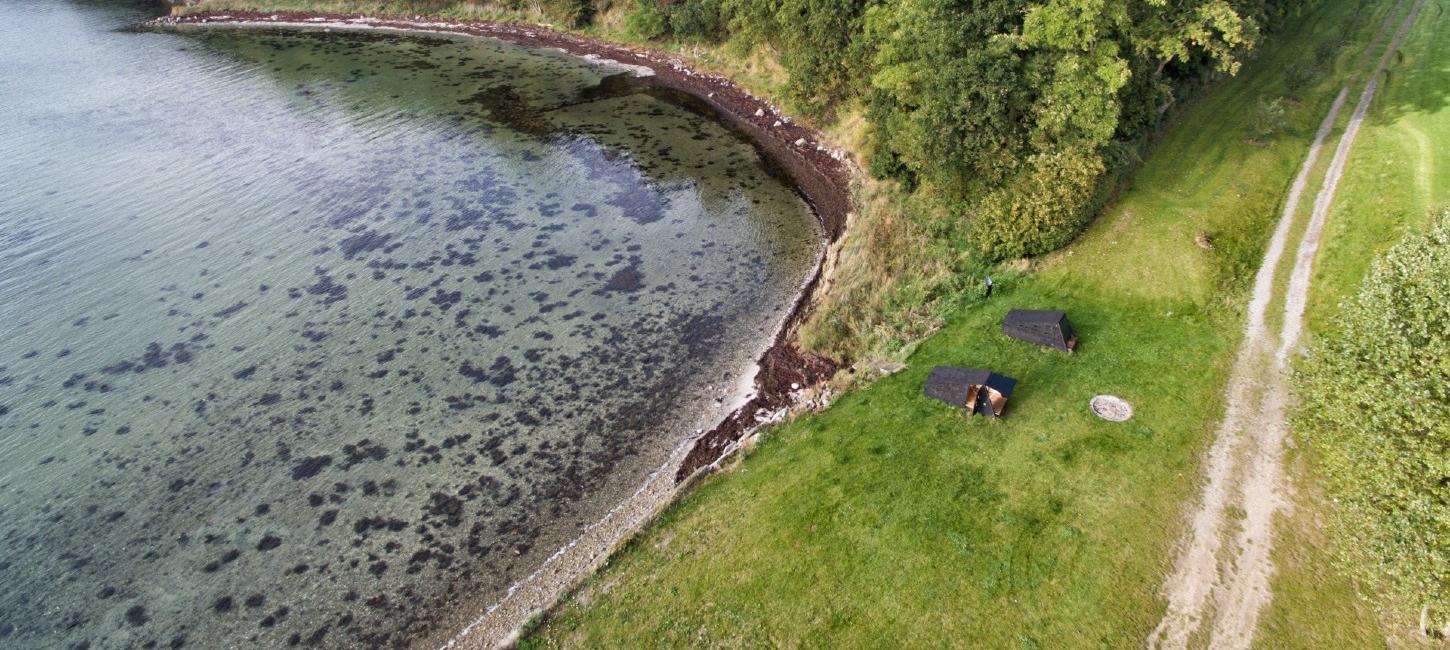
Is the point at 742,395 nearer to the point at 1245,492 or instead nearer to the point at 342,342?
the point at 1245,492

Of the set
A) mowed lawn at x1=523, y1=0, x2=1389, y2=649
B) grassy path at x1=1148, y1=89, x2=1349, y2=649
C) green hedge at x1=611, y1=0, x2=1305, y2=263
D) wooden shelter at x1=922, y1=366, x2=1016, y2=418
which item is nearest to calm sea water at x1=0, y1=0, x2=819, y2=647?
mowed lawn at x1=523, y1=0, x2=1389, y2=649

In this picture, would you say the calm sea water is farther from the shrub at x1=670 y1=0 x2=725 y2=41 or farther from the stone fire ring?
the stone fire ring

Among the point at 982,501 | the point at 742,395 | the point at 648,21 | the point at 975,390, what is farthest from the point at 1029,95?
the point at 648,21

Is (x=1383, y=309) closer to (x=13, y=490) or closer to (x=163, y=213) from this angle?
(x=13, y=490)

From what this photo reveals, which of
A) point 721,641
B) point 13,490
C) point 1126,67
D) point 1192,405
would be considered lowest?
point 13,490

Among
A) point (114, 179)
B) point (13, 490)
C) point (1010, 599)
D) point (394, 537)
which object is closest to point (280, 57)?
point (114, 179)
